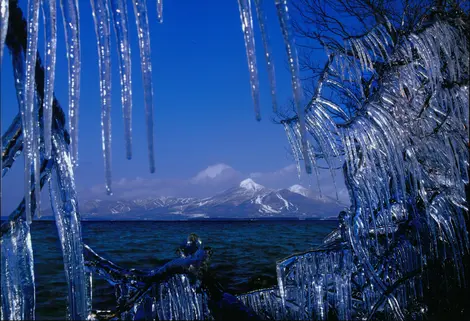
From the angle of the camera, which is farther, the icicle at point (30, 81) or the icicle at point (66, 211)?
the icicle at point (66, 211)

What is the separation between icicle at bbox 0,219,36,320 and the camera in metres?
2.62

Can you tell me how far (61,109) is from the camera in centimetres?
274

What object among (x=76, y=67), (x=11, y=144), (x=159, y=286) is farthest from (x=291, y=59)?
(x=159, y=286)

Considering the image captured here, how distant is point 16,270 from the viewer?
8.73 feet

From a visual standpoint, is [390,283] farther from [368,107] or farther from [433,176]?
[368,107]

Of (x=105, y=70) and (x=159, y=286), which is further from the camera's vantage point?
(x=159, y=286)

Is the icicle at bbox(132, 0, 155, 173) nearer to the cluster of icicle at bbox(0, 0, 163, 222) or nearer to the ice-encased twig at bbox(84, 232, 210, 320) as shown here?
the cluster of icicle at bbox(0, 0, 163, 222)

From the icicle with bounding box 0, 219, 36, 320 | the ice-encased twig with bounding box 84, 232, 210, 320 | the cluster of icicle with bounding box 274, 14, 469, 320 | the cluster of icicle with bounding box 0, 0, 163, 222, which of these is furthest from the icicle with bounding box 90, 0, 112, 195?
the cluster of icicle with bounding box 274, 14, 469, 320

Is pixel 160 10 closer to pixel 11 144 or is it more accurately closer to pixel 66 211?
pixel 11 144

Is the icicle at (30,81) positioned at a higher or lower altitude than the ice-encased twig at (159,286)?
higher

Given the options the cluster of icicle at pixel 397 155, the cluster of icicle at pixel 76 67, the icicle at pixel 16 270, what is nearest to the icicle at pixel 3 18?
the cluster of icicle at pixel 76 67

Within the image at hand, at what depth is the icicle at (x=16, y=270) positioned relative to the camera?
2.62 m

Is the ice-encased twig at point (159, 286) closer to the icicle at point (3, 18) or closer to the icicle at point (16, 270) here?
the icicle at point (16, 270)

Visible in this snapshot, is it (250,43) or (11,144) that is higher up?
(250,43)
